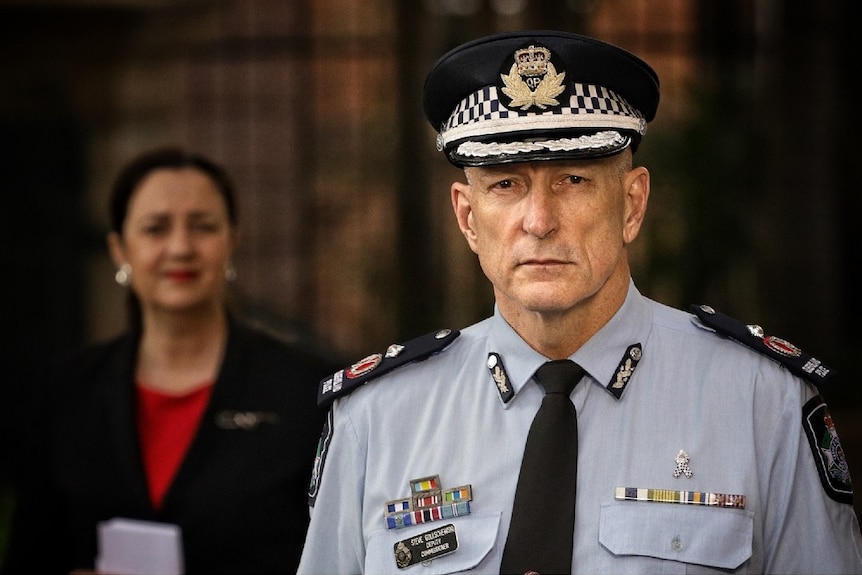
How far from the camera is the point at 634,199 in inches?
98.7

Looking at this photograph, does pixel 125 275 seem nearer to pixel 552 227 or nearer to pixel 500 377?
pixel 500 377

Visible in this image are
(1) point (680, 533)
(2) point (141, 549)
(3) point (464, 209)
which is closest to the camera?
(1) point (680, 533)

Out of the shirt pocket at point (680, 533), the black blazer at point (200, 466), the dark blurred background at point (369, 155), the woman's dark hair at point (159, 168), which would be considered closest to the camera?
the shirt pocket at point (680, 533)

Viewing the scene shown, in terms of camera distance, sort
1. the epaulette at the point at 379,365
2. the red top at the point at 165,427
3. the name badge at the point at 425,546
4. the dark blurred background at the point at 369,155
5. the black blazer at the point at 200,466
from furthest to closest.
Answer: the dark blurred background at the point at 369,155 → the red top at the point at 165,427 → the black blazer at the point at 200,466 → the epaulette at the point at 379,365 → the name badge at the point at 425,546

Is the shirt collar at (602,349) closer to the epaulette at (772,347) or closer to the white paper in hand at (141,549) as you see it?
the epaulette at (772,347)

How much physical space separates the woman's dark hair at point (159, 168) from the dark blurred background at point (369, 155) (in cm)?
236

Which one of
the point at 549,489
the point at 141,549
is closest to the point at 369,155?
the point at 141,549

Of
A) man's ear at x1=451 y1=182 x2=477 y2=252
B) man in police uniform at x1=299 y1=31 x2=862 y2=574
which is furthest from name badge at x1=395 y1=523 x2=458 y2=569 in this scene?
man's ear at x1=451 y1=182 x2=477 y2=252

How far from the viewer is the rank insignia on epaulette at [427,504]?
2.44m

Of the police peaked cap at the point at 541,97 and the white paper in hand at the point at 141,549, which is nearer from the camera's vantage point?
the police peaked cap at the point at 541,97

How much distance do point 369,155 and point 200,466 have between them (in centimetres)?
499

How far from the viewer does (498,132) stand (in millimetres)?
2406

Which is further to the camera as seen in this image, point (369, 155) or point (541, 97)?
point (369, 155)

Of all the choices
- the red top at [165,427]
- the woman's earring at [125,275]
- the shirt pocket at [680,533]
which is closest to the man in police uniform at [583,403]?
the shirt pocket at [680,533]
